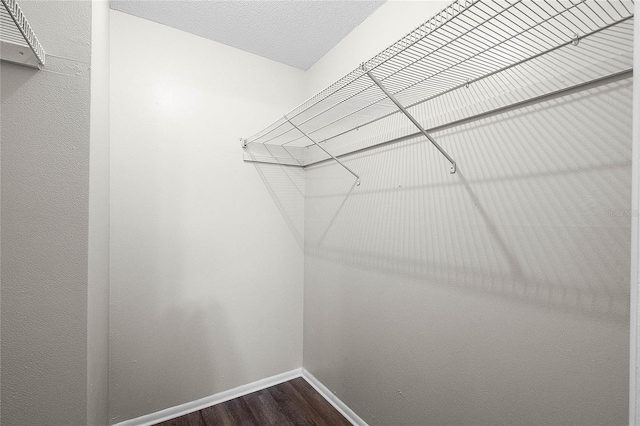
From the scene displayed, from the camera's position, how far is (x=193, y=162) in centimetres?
167

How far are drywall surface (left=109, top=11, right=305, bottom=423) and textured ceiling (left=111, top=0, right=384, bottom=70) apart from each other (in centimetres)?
8

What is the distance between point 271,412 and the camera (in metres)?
1.65

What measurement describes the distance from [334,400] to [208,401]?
2.55 ft

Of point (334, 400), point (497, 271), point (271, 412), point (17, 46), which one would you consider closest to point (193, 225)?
point (17, 46)

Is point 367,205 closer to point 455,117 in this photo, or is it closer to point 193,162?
point 455,117

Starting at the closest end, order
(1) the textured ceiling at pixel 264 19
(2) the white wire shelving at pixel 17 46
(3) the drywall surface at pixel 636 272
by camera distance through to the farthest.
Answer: (3) the drywall surface at pixel 636 272
(2) the white wire shelving at pixel 17 46
(1) the textured ceiling at pixel 264 19

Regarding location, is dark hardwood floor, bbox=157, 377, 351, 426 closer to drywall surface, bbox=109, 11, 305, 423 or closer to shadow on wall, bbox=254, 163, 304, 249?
drywall surface, bbox=109, 11, 305, 423

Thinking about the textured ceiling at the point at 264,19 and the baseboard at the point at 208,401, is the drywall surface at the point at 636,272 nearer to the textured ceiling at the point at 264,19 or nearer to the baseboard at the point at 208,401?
the textured ceiling at the point at 264,19

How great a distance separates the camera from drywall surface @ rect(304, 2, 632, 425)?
2.48 feet

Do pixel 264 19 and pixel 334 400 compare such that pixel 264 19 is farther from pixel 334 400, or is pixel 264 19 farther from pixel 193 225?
pixel 334 400

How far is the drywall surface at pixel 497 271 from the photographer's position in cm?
76

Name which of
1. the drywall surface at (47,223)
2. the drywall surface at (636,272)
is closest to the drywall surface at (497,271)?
the drywall surface at (636,272)

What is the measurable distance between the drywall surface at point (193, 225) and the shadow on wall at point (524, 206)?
880 mm

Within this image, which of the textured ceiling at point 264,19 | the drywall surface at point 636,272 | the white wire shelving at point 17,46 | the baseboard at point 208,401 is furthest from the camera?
the baseboard at point 208,401
